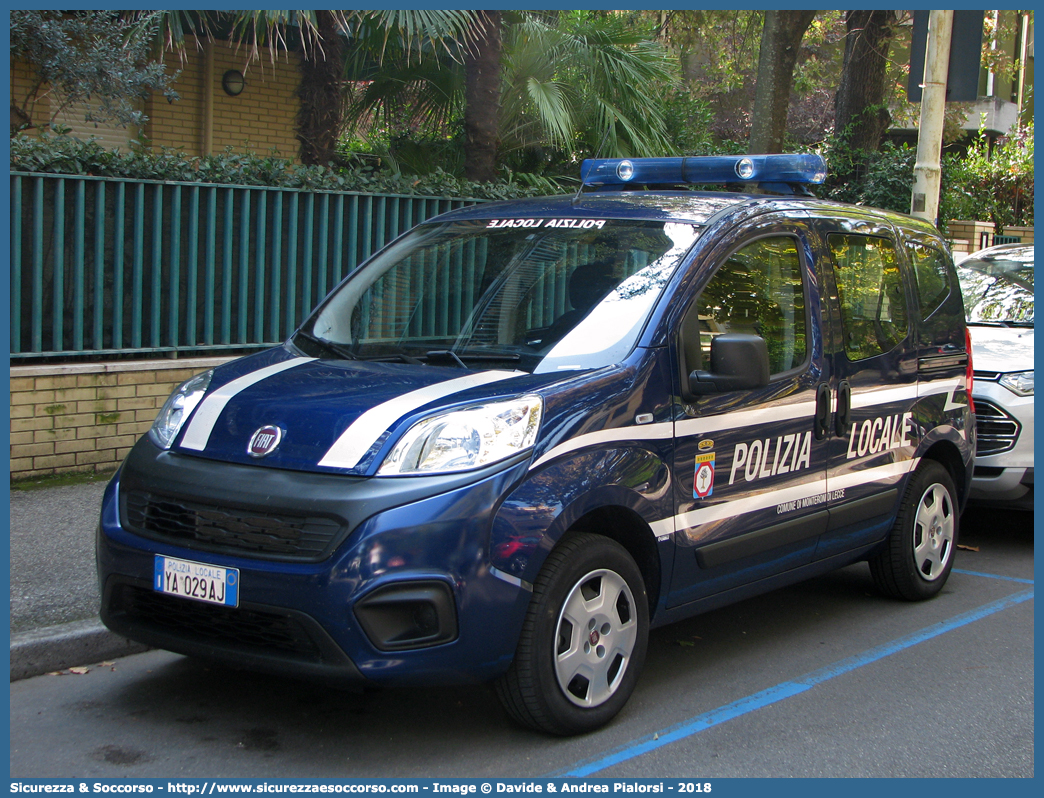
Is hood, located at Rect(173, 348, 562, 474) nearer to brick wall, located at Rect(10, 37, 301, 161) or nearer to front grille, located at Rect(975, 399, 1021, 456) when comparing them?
front grille, located at Rect(975, 399, 1021, 456)

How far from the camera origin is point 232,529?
11.9 ft

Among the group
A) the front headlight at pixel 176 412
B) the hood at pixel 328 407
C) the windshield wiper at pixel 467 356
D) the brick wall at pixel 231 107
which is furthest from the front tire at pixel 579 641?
the brick wall at pixel 231 107

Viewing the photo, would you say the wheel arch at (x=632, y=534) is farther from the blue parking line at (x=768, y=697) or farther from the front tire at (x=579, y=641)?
the blue parking line at (x=768, y=697)

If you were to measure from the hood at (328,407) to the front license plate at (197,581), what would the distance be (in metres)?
0.37

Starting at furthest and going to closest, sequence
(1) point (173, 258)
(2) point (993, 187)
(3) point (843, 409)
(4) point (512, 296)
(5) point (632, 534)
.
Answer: (2) point (993, 187) → (1) point (173, 258) → (3) point (843, 409) → (4) point (512, 296) → (5) point (632, 534)

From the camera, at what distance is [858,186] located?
648 inches

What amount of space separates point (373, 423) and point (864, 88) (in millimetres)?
15042

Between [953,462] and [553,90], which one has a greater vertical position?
[553,90]

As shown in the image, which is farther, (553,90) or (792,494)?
(553,90)

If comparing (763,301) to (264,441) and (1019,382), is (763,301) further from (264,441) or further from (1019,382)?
(1019,382)

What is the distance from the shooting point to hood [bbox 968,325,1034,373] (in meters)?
7.18

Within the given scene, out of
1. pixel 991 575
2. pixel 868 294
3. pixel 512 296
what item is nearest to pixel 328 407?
pixel 512 296

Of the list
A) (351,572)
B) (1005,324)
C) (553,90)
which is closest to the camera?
(351,572)

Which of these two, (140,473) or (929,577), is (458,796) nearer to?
(140,473)
